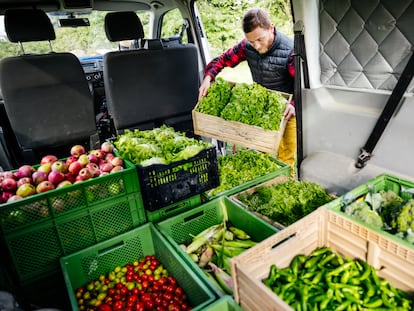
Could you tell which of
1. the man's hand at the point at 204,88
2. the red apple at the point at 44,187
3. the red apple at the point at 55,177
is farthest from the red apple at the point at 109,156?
the man's hand at the point at 204,88

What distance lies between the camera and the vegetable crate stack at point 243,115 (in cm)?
258

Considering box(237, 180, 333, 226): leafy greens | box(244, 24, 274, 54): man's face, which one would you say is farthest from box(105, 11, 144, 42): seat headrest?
box(237, 180, 333, 226): leafy greens

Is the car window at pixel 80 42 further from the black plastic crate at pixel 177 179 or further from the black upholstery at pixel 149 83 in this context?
the black plastic crate at pixel 177 179

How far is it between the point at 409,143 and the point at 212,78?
1951 millimetres

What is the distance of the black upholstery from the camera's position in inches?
142

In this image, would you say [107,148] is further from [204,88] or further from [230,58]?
[230,58]

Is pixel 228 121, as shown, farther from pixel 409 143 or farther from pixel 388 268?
pixel 388 268

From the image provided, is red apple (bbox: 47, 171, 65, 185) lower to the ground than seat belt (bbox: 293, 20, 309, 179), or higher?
lower

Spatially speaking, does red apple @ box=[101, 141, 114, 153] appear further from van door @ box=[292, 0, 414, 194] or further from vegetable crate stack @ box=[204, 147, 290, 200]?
van door @ box=[292, 0, 414, 194]

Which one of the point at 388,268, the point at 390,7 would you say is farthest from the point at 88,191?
the point at 390,7

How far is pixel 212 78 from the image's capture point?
3.47 meters

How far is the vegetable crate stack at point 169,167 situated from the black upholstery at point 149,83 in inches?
51.0

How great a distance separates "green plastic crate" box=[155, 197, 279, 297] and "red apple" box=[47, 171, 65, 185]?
2.30 feet

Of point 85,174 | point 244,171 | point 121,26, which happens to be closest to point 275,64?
point 244,171
